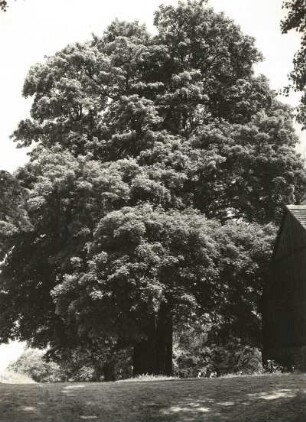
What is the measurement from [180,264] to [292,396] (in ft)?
34.8

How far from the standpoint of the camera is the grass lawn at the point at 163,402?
37.0 ft

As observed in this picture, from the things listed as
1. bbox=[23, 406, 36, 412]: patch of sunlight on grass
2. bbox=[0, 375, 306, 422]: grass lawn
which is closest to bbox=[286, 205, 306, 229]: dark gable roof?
bbox=[0, 375, 306, 422]: grass lawn

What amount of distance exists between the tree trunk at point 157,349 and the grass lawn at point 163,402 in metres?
8.72

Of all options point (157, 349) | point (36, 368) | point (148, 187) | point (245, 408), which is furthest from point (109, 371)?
point (36, 368)

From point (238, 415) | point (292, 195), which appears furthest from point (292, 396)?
point (292, 195)

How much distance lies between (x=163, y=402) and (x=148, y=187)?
12138mm

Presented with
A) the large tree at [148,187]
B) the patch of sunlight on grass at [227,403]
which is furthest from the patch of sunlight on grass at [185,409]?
the large tree at [148,187]

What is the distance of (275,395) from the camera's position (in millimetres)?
12891

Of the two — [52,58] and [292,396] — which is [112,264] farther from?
[52,58]

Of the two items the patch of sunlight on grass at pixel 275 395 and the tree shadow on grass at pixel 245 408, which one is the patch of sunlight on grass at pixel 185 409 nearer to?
the tree shadow on grass at pixel 245 408

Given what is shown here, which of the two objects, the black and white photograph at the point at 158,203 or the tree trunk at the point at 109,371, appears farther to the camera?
the tree trunk at the point at 109,371

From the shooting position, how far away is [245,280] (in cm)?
2559

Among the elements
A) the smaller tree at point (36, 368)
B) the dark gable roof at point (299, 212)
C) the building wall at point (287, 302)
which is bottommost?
the smaller tree at point (36, 368)

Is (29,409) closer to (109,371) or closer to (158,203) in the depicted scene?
(158,203)
